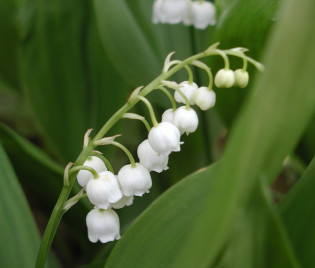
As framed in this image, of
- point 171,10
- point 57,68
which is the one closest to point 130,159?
point 171,10

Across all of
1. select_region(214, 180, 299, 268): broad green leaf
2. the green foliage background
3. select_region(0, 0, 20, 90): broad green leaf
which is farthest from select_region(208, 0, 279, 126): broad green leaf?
select_region(0, 0, 20, 90): broad green leaf

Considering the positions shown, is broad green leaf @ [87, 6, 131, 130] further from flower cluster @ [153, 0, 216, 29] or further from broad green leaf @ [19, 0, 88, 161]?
flower cluster @ [153, 0, 216, 29]

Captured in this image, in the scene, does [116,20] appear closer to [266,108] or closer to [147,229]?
[147,229]

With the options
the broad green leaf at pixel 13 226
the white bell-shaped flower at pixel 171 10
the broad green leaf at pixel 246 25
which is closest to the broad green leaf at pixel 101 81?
the white bell-shaped flower at pixel 171 10

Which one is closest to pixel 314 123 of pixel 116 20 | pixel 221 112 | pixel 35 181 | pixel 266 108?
pixel 221 112

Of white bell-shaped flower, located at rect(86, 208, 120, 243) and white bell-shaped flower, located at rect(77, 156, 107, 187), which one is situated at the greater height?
white bell-shaped flower, located at rect(77, 156, 107, 187)

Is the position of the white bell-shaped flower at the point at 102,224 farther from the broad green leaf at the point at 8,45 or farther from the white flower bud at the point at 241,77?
the broad green leaf at the point at 8,45
